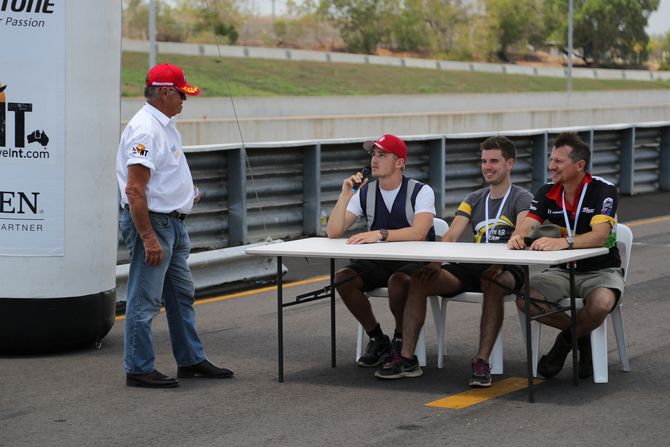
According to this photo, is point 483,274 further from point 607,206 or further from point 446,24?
point 446,24

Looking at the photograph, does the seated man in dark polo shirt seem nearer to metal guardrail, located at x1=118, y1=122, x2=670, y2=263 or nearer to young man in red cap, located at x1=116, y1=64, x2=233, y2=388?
young man in red cap, located at x1=116, y1=64, x2=233, y2=388

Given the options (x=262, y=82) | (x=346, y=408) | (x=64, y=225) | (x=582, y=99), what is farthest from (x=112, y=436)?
(x=582, y=99)

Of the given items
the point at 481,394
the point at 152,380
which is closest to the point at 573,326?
the point at 481,394

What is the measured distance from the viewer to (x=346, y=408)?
7309 millimetres

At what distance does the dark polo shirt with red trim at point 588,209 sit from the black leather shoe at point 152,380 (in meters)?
2.44

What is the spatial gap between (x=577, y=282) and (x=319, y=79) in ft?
171

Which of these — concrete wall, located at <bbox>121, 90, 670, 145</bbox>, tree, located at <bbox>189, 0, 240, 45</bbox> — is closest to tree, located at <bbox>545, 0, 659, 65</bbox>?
tree, located at <bbox>189, 0, 240, 45</bbox>

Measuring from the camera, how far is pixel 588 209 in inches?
311

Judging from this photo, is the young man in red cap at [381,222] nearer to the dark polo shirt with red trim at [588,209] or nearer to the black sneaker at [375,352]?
the black sneaker at [375,352]

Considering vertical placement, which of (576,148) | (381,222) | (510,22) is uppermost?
(510,22)

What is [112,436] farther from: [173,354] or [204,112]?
[204,112]

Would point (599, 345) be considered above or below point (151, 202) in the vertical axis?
below

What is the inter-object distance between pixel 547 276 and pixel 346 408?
1594 millimetres

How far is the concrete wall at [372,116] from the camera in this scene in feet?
94.2
